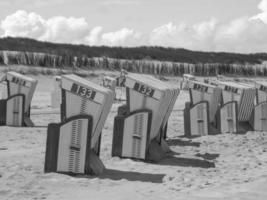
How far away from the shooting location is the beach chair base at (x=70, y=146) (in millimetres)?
8117

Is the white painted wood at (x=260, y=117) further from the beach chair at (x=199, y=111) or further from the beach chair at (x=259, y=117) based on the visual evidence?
the beach chair at (x=199, y=111)

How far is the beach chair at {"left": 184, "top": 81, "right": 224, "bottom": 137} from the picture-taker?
14.1 m

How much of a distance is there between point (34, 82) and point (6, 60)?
77.5ft

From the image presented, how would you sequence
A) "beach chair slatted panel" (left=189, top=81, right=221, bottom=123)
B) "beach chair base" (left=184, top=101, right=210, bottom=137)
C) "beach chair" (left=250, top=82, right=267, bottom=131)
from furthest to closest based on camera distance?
1. "beach chair" (left=250, top=82, right=267, bottom=131)
2. "beach chair slatted panel" (left=189, top=81, right=221, bottom=123)
3. "beach chair base" (left=184, top=101, right=210, bottom=137)

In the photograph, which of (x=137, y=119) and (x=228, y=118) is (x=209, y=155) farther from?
(x=228, y=118)

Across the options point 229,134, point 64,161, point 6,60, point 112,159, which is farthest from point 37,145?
point 6,60

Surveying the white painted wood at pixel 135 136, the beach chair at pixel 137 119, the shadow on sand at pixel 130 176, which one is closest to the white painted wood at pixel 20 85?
the beach chair at pixel 137 119

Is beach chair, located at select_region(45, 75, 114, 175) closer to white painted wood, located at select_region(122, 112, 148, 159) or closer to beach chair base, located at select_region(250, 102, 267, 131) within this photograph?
white painted wood, located at select_region(122, 112, 148, 159)

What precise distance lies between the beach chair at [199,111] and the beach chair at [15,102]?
4108 millimetres

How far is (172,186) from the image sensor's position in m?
7.58

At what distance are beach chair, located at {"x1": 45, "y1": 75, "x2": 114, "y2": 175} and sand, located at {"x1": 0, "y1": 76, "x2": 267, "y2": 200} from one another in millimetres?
206

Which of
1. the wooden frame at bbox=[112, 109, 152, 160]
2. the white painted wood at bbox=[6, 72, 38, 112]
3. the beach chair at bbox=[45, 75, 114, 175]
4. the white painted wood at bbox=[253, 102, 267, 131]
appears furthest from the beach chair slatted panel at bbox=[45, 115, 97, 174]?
the white painted wood at bbox=[253, 102, 267, 131]

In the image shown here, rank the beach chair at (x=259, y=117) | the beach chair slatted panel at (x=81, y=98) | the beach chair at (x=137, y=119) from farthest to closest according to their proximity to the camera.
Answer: the beach chair at (x=259, y=117)
the beach chair at (x=137, y=119)
the beach chair slatted panel at (x=81, y=98)

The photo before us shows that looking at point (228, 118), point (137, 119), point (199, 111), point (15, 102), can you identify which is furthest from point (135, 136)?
point (15, 102)
